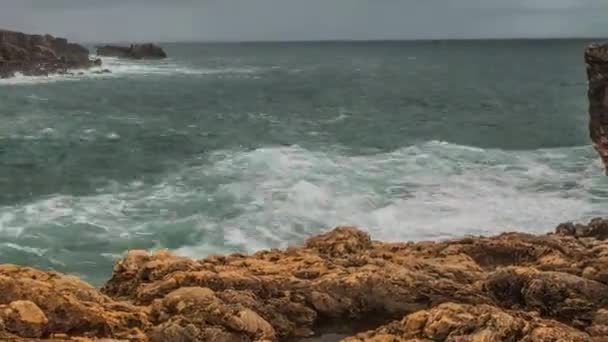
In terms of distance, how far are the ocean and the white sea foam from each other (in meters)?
0.11

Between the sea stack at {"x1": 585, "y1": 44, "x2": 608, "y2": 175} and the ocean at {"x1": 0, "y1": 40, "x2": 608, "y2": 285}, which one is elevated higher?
the sea stack at {"x1": 585, "y1": 44, "x2": 608, "y2": 175}

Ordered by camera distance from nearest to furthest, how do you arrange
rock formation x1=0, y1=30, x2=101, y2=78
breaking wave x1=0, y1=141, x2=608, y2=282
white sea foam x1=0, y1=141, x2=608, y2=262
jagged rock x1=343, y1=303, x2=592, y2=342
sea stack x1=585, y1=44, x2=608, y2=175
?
jagged rock x1=343, y1=303, x2=592, y2=342 → sea stack x1=585, y1=44, x2=608, y2=175 → breaking wave x1=0, y1=141, x2=608, y2=282 → white sea foam x1=0, y1=141, x2=608, y2=262 → rock formation x1=0, y1=30, x2=101, y2=78

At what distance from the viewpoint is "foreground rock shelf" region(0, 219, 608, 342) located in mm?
12703

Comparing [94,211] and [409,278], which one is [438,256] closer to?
[409,278]

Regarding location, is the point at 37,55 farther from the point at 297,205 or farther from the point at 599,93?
the point at 599,93

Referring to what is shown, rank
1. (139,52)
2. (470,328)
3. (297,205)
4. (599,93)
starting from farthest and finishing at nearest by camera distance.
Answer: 1. (139,52)
2. (297,205)
3. (599,93)
4. (470,328)

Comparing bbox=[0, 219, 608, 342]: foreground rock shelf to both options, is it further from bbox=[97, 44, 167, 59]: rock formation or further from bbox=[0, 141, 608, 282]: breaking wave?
bbox=[97, 44, 167, 59]: rock formation

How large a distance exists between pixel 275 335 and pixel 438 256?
6592 millimetres

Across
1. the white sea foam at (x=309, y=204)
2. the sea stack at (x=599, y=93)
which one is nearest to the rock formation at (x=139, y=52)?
the white sea foam at (x=309, y=204)

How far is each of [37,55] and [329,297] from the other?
5152 inches

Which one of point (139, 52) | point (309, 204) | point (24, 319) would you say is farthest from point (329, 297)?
point (139, 52)

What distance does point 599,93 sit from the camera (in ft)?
86.8

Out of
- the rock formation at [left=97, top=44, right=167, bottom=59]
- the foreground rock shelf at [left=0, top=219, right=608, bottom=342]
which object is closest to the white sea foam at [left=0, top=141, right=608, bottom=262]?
the foreground rock shelf at [left=0, top=219, right=608, bottom=342]

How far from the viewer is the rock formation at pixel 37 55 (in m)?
118
